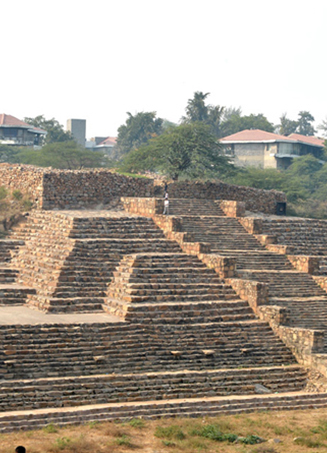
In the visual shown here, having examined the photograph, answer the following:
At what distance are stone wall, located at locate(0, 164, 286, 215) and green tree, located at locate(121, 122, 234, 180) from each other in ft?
5.07

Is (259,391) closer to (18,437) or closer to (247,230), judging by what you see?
(18,437)

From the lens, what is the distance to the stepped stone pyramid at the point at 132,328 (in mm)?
17328

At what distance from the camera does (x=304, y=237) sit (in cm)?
2703

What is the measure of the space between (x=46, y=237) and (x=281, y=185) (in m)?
16.3

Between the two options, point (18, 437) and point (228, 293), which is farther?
point (228, 293)

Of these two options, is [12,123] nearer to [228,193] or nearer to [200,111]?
[200,111]

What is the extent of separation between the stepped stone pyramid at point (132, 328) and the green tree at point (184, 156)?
21.1 ft

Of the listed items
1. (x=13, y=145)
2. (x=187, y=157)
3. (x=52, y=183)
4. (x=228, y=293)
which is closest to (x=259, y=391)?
(x=228, y=293)

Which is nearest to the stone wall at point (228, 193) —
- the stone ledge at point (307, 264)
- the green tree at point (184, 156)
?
the green tree at point (184, 156)

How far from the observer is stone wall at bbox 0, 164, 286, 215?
27.0 meters

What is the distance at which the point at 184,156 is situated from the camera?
32.1 m

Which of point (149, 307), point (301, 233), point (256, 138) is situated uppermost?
point (256, 138)

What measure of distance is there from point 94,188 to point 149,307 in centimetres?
847

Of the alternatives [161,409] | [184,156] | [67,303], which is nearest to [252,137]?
[184,156]
